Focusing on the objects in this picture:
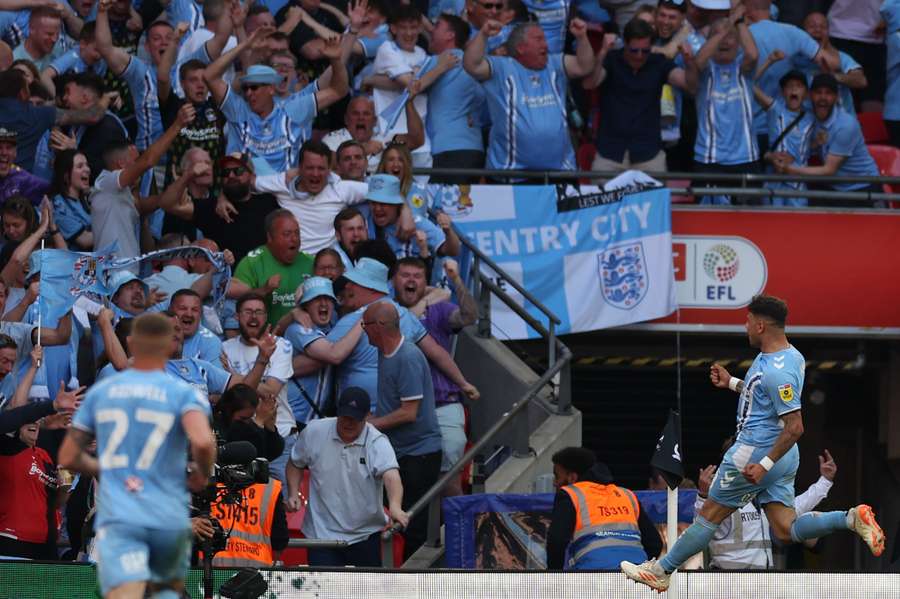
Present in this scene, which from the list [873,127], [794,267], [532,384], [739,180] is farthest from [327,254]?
[873,127]

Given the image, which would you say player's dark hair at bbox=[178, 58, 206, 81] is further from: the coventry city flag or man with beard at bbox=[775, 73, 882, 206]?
man with beard at bbox=[775, 73, 882, 206]

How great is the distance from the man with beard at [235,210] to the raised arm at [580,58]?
3.47 m

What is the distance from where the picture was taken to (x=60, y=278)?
13.2 meters

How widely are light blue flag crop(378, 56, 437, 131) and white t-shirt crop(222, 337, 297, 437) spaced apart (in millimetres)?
3510

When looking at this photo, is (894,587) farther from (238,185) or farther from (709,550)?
(238,185)

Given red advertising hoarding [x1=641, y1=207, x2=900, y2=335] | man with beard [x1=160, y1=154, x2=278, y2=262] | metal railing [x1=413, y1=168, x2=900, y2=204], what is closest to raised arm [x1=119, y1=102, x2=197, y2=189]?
man with beard [x1=160, y1=154, x2=278, y2=262]

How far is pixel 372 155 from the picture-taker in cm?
1633

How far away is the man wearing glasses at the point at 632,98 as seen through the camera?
17.0m

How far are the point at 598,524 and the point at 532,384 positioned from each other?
152 inches

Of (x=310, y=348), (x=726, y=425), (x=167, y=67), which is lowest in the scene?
(x=726, y=425)

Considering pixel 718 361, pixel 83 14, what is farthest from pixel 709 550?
pixel 83 14

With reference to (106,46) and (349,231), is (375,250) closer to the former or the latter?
(349,231)

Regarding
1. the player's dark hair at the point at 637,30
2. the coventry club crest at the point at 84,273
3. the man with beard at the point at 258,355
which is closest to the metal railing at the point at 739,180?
the player's dark hair at the point at 637,30

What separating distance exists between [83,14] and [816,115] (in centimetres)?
709
